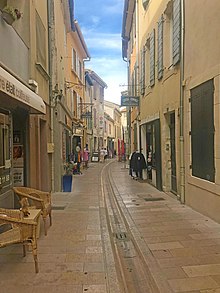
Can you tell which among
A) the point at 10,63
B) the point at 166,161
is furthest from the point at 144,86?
the point at 10,63

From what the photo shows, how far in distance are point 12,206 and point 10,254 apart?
6.86 feet

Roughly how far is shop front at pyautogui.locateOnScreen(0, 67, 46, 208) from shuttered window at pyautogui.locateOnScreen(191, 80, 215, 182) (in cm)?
340

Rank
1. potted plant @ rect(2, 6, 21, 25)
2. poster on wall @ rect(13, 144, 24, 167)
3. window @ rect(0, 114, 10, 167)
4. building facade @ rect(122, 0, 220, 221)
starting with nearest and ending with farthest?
potted plant @ rect(2, 6, 21, 25)
window @ rect(0, 114, 10, 167)
building facade @ rect(122, 0, 220, 221)
poster on wall @ rect(13, 144, 24, 167)

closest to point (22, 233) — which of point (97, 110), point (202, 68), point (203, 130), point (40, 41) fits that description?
point (203, 130)

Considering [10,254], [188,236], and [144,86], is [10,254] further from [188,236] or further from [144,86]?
[144,86]

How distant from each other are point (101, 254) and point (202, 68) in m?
4.53

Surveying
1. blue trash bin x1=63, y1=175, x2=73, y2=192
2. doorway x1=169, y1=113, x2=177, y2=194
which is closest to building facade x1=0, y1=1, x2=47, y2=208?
blue trash bin x1=63, y1=175, x2=73, y2=192

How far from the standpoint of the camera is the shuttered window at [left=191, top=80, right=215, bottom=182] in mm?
6974

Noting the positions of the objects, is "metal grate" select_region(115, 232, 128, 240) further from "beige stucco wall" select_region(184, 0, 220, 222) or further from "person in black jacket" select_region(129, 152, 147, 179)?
"person in black jacket" select_region(129, 152, 147, 179)

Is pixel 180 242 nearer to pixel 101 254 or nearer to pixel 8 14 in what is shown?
pixel 101 254

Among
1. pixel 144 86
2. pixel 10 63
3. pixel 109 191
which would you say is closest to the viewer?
pixel 10 63

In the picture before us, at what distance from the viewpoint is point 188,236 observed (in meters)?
5.84

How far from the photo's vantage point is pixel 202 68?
744 cm

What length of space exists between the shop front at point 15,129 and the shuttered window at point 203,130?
3.40 meters
